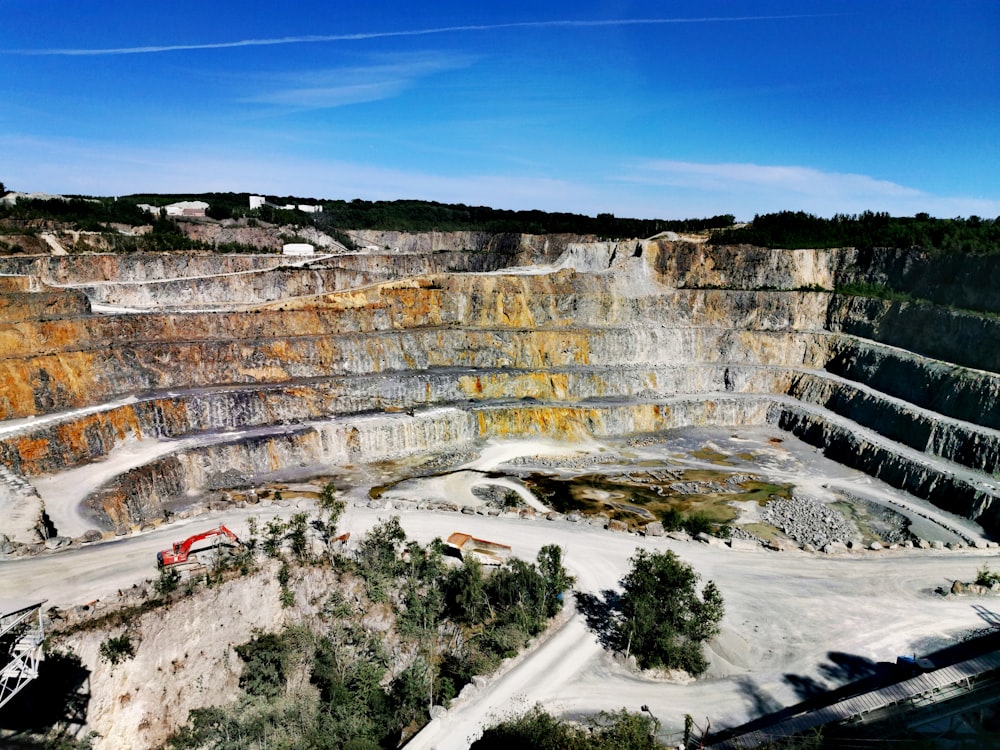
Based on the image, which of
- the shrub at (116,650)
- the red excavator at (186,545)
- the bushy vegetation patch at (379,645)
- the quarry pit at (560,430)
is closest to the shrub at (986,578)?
the quarry pit at (560,430)

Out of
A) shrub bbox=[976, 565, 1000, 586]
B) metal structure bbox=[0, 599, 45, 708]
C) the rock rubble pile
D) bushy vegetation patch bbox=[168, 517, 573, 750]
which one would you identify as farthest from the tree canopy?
metal structure bbox=[0, 599, 45, 708]

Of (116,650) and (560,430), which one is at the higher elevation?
(116,650)

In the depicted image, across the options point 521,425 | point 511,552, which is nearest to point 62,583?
point 511,552

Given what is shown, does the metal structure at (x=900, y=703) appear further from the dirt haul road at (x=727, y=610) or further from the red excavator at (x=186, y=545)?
the red excavator at (x=186, y=545)

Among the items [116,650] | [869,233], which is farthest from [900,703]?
[869,233]

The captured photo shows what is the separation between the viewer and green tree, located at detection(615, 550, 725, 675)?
1947 cm

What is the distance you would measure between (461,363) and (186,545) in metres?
30.1

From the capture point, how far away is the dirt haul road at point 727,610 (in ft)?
59.2

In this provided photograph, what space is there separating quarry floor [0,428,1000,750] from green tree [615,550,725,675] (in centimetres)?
63

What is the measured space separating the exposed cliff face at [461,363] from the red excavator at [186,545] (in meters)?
7.48

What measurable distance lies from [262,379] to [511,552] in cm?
2625

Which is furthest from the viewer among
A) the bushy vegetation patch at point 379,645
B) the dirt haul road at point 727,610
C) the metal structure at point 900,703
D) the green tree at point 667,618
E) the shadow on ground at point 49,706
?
the green tree at point 667,618

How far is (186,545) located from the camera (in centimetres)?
2309

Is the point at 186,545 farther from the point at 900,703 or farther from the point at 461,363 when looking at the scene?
the point at 461,363
